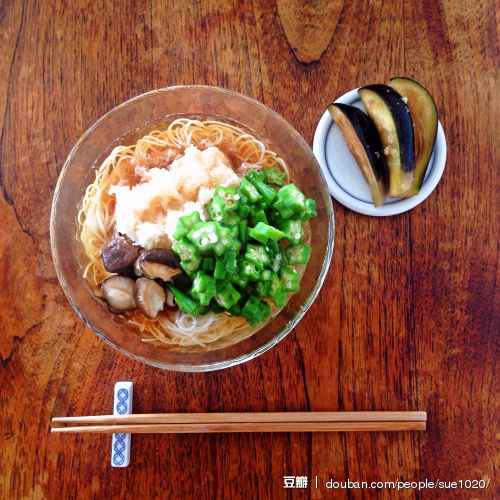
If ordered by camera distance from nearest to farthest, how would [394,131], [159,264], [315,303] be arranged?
1. [159,264]
2. [394,131]
3. [315,303]

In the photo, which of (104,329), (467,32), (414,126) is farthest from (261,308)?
(467,32)

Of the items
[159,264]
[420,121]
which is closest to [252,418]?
[159,264]

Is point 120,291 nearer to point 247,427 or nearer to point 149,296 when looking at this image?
point 149,296

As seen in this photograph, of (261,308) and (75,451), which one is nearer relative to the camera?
(261,308)

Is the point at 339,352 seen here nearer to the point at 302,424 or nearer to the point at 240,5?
the point at 302,424

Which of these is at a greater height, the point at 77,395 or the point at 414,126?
the point at 414,126

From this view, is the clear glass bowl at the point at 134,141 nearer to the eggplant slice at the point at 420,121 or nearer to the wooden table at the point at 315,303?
the wooden table at the point at 315,303
